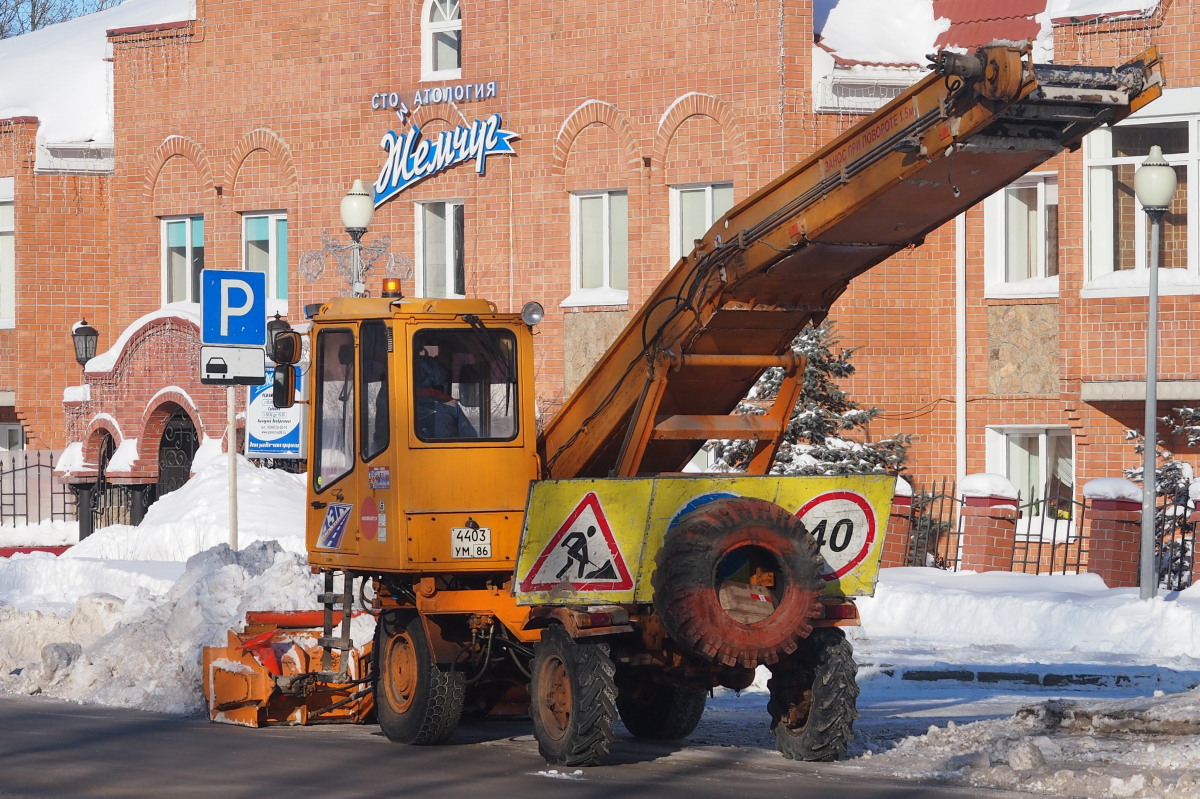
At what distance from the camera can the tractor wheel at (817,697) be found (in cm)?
1062

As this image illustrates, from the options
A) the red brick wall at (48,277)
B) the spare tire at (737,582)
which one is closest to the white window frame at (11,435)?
the red brick wall at (48,277)

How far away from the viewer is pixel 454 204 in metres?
29.7

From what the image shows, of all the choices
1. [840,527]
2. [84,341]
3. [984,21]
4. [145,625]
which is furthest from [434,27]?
[840,527]

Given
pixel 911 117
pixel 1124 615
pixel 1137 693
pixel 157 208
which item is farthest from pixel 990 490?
pixel 157 208

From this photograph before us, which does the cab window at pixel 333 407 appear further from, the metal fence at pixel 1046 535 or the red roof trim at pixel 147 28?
the red roof trim at pixel 147 28

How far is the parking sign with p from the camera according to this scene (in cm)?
1683

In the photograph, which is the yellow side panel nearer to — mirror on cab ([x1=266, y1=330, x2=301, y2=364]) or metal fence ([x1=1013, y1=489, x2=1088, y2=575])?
mirror on cab ([x1=266, y1=330, x2=301, y2=364])

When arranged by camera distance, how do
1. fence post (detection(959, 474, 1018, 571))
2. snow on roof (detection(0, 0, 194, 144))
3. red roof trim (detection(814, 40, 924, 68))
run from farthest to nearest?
snow on roof (detection(0, 0, 194, 144))
red roof trim (detection(814, 40, 924, 68))
fence post (detection(959, 474, 1018, 571))

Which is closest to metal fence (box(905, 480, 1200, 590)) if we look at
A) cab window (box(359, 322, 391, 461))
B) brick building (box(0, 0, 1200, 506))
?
brick building (box(0, 0, 1200, 506))

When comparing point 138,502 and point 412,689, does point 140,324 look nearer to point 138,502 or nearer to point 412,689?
point 138,502

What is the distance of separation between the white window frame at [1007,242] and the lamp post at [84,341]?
15.4 meters

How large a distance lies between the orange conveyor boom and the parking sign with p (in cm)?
545

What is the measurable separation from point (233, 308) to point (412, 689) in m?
6.14

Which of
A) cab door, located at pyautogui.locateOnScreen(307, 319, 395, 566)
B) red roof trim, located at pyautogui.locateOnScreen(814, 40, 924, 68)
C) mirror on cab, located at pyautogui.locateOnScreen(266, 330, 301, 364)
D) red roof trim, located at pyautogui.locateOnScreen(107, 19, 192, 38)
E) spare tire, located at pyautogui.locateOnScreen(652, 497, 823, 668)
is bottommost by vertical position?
spare tire, located at pyautogui.locateOnScreen(652, 497, 823, 668)
